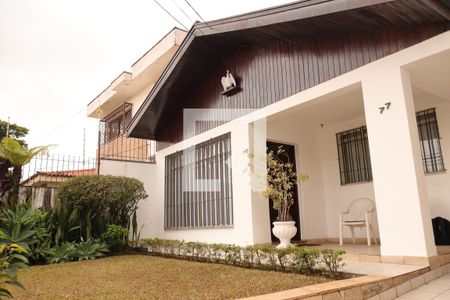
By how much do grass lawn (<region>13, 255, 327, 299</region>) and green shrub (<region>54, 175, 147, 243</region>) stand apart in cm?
210

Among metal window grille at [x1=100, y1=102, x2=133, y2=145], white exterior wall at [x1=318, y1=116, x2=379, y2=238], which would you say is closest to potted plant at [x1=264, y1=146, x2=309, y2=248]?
white exterior wall at [x1=318, y1=116, x2=379, y2=238]

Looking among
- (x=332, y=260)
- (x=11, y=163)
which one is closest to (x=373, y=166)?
(x=332, y=260)

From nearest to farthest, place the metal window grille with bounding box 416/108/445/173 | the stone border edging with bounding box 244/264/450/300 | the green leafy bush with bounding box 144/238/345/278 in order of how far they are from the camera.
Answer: the stone border edging with bounding box 244/264/450/300, the green leafy bush with bounding box 144/238/345/278, the metal window grille with bounding box 416/108/445/173

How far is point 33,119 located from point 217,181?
17210 mm

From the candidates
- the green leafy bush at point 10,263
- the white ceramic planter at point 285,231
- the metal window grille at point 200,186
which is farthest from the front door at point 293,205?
the green leafy bush at point 10,263

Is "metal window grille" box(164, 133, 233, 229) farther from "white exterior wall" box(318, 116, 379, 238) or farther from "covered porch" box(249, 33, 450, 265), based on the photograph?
"white exterior wall" box(318, 116, 379, 238)

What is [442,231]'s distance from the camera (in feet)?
21.0

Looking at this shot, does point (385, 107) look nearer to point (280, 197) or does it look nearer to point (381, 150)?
point (381, 150)

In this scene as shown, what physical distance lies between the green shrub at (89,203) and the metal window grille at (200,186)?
1.43 metres

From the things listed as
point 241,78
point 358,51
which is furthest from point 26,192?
point 358,51

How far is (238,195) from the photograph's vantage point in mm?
7656

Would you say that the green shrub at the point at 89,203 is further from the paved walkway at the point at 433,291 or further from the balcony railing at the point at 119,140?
the paved walkway at the point at 433,291

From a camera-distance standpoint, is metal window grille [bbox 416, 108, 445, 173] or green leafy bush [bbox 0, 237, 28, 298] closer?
green leafy bush [bbox 0, 237, 28, 298]

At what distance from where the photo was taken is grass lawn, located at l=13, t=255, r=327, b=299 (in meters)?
3.92
